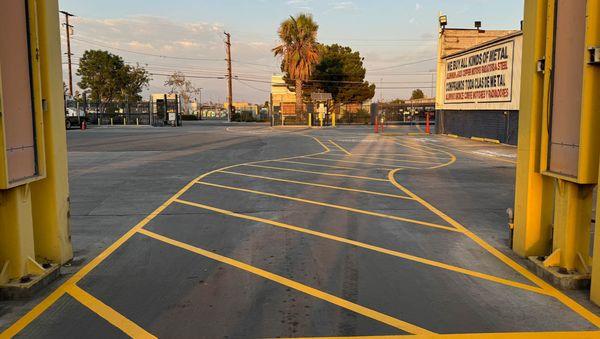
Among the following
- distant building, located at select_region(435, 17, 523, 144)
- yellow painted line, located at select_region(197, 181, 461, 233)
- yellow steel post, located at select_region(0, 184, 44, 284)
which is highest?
distant building, located at select_region(435, 17, 523, 144)

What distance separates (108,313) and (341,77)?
6377 cm

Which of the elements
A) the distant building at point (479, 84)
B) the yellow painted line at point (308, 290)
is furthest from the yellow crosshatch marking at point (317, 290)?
the distant building at point (479, 84)

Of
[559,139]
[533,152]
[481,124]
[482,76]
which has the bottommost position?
[481,124]

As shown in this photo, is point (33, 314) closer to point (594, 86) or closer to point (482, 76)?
point (594, 86)

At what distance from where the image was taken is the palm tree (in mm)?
48875

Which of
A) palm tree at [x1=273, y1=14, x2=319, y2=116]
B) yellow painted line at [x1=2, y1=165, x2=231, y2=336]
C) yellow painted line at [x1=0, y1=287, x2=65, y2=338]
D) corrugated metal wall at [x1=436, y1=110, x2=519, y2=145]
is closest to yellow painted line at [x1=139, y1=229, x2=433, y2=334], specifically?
yellow painted line at [x1=2, y1=165, x2=231, y2=336]

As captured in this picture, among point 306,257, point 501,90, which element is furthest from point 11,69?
point 501,90

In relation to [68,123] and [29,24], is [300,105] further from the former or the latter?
[29,24]

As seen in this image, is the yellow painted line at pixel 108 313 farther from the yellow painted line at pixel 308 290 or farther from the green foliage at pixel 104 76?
the green foliage at pixel 104 76

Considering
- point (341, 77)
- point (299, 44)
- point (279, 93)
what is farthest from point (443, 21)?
point (279, 93)

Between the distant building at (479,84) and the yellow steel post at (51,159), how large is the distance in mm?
21372

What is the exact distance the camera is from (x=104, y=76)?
6025cm

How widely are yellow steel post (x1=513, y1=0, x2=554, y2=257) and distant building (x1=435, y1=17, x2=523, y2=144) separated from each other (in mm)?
18473

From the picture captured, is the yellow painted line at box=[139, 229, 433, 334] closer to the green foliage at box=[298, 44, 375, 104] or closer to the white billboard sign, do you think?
the white billboard sign
